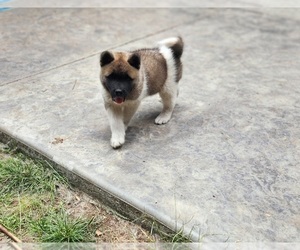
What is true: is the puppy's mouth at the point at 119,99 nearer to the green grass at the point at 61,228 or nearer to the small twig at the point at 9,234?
the green grass at the point at 61,228

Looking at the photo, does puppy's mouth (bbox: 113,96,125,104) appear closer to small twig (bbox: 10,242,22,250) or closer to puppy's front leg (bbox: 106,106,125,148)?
puppy's front leg (bbox: 106,106,125,148)

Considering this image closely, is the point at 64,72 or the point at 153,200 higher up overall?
the point at 153,200

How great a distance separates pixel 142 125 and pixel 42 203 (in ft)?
3.89

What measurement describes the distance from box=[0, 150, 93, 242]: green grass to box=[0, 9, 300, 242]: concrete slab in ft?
0.55

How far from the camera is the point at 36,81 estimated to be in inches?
179

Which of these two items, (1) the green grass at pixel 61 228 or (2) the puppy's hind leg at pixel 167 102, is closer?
(1) the green grass at pixel 61 228

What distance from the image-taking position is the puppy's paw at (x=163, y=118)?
3867 mm

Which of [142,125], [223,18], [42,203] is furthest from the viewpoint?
[223,18]

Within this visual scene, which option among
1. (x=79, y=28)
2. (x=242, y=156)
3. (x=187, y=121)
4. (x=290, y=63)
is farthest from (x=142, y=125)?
(x=79, y=28)

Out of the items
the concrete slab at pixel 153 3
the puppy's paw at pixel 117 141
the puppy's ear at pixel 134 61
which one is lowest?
the concrete slab at pixel 153 3

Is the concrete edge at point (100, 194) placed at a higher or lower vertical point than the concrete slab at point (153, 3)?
higher

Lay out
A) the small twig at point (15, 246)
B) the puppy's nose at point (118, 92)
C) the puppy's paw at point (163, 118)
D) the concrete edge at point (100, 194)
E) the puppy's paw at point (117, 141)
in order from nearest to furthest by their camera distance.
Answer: the small twig at point (15, 246)
the concrete edge at point (100, 194)
the puppy's nose at point (118, 92)
the puppy's paw at point (117, 141)
the puppy's paw at point (163, 118)

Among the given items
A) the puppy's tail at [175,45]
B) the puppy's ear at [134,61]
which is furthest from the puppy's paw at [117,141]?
the puppy's tail at [175,45]

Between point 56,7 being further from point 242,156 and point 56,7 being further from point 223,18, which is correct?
point 242,156
